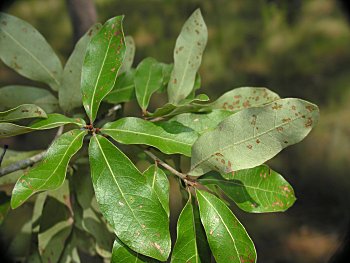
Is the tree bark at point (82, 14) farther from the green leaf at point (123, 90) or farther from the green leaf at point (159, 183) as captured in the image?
the green leaf at point (159, 183)

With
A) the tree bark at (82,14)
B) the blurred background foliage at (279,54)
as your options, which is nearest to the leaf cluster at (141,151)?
the tree bark at (82,14)

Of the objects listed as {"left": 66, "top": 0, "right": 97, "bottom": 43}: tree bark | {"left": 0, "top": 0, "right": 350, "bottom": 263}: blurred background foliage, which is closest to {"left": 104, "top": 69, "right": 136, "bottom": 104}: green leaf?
{"left": 66, "top": 0, "right": 97, "bottom": 43}: tree bark

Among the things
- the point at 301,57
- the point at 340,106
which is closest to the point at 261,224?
the point at 340,106

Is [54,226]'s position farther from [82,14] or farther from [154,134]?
[82,14]

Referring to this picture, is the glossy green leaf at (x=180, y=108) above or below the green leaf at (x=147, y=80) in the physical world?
below

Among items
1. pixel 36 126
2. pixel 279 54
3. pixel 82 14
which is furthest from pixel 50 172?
pixel 279 54

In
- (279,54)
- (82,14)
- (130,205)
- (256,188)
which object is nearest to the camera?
(130,205)
